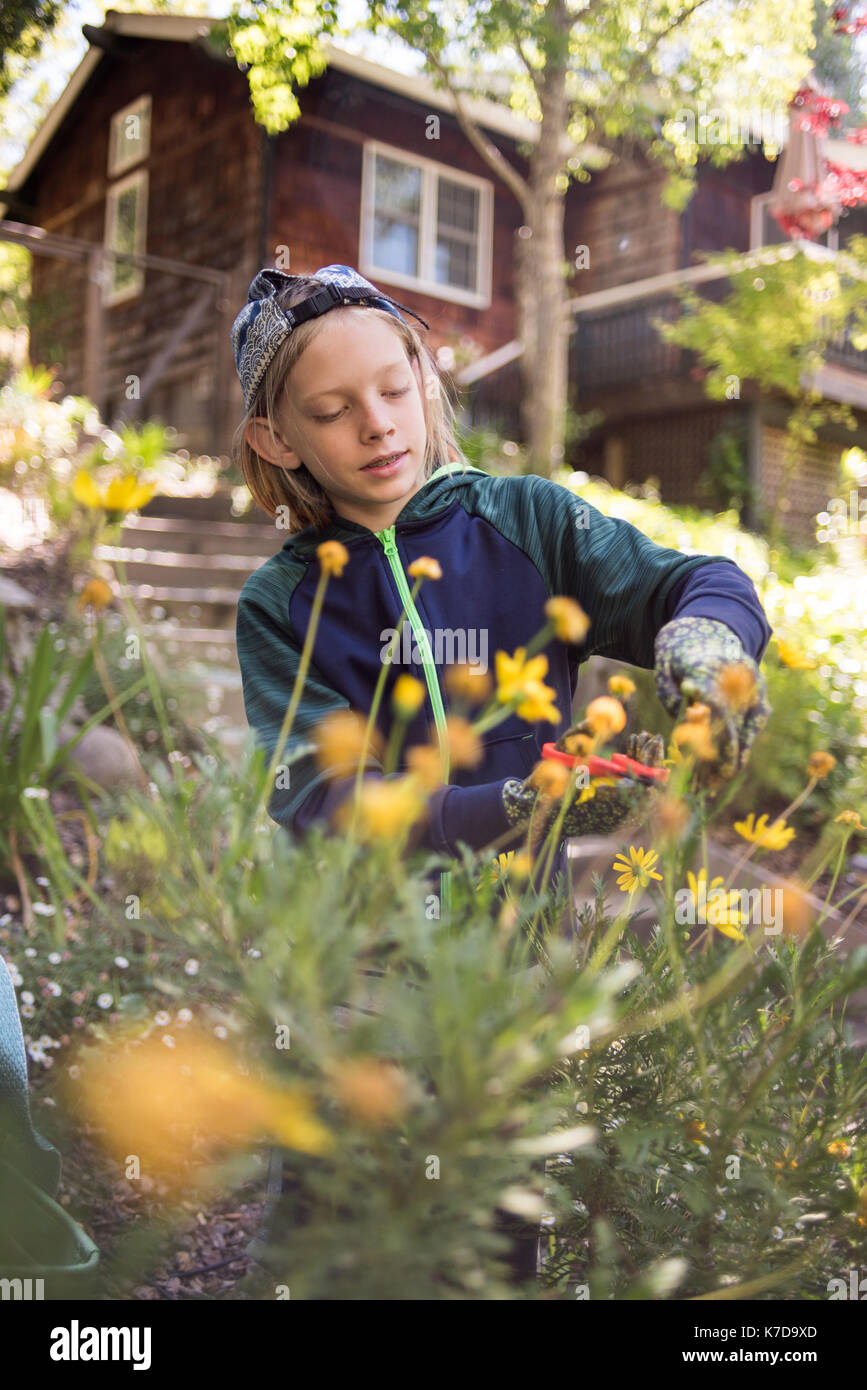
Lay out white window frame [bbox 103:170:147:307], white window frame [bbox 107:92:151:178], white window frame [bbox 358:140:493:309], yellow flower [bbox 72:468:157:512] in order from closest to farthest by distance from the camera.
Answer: yellow flower [bbox 72:468:157:512], white window frame [bbox 107:92:151:178], white window frame [bbox 103:170:147:307], white window frame [bbox 358:140:493:309]

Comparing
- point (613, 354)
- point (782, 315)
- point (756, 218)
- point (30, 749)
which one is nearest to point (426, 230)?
point (613, 354)

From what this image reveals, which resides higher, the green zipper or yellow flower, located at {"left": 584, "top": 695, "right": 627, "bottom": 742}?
the green zipper

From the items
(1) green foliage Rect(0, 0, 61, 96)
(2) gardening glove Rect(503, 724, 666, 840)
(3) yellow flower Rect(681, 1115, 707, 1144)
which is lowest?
(3) yellow flower Rect(681, 1115, 707, 1144)

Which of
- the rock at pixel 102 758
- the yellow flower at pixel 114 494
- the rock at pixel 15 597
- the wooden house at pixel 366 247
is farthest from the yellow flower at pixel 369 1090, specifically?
the wooden house at pixel 366 247

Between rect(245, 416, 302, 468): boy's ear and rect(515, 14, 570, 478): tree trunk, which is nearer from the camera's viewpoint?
rect(245, 416, 302, 468): boy's ear

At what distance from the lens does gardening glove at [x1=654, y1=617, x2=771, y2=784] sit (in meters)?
0.63

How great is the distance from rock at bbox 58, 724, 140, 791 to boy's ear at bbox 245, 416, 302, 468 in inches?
87.3

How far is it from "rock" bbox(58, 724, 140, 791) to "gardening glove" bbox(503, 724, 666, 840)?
2.69 meters

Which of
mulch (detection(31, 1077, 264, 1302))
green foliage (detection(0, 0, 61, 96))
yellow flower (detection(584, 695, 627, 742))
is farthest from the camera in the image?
green foliage (detection(0, 0, 61, 96))

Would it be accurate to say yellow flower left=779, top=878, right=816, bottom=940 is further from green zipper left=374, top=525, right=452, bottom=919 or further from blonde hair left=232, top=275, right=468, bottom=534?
blonde hair left=232, top=275, right=468, bottom=534

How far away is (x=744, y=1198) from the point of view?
0.66 m

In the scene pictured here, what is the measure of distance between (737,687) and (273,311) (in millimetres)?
725

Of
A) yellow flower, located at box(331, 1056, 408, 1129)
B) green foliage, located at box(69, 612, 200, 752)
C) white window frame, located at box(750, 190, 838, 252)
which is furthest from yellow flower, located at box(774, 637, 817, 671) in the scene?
white window frame, located at box(750, 190, 838, 252)
